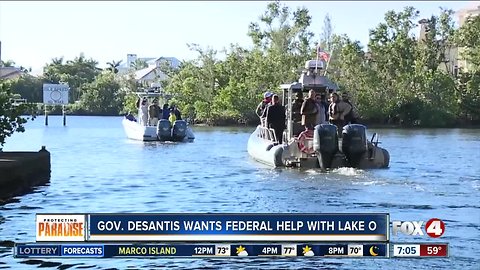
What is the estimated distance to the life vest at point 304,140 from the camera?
26.0 m

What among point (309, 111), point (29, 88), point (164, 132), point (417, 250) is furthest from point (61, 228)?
point (29, 88)

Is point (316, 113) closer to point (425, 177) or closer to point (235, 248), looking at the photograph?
point (425, 177)

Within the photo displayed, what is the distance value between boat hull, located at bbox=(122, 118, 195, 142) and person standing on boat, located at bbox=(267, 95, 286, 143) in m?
17.7

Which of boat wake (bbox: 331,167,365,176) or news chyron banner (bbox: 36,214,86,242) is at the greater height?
news chyron banner (bbox: 36,214,86,242)

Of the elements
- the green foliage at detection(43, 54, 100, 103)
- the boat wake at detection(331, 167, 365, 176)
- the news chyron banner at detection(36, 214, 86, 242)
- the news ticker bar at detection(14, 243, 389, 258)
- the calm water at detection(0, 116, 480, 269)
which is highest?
the green foliage at detection(43, 54, 100, 103)

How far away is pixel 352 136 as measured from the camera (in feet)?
81.9

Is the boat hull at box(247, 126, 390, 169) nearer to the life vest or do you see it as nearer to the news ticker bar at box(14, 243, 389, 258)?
the life vest

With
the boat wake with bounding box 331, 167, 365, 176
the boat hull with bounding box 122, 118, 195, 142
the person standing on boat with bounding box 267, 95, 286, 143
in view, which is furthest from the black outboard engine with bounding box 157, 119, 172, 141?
the boat wake with bounding box 331, 167, 365, 176

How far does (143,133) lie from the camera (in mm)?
46562

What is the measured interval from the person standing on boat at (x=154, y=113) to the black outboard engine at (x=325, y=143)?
2308cm

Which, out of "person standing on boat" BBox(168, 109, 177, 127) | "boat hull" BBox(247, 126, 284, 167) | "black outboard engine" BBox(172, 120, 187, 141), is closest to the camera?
"boat hull" BBox(247, 126, 284, 167)

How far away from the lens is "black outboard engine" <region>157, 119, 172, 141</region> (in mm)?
45281

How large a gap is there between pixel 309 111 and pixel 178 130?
20.2m

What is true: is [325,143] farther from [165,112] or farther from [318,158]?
[165,112]
